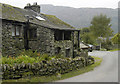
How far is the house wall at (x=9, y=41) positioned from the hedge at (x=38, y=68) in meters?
4.94

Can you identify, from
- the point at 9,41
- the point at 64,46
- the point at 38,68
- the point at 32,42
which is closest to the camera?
the point at 38,68

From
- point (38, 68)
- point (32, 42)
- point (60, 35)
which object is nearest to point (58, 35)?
point (60, 35)

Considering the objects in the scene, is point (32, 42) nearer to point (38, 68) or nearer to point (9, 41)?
point (9, 41)

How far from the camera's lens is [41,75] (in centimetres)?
988

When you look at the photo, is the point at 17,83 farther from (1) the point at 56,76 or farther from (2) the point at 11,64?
(1) the point at 56,76

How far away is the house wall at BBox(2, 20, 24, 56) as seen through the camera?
520 inches

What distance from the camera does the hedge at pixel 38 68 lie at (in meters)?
8.70

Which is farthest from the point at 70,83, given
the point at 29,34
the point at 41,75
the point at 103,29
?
the point at 103,29

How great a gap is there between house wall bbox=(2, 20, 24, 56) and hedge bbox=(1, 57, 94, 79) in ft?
16.2

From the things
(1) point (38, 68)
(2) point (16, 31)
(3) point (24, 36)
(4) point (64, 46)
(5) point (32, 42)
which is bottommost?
(1) point (38, 68)

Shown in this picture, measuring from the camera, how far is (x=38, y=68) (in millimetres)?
9633

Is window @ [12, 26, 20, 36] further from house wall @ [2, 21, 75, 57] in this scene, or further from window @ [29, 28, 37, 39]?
window @ [29, 28, 37, 39]

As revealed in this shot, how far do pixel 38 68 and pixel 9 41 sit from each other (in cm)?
566

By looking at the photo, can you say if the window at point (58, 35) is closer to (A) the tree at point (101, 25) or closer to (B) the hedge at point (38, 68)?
(B) the hedge at point (38, 68)
